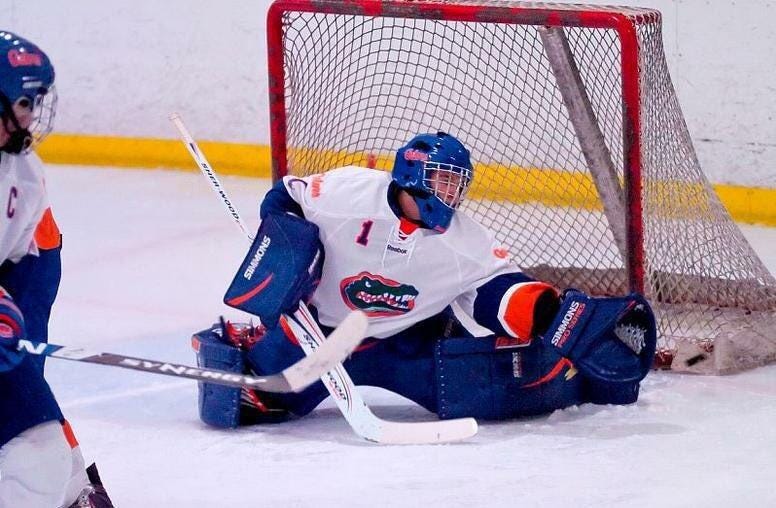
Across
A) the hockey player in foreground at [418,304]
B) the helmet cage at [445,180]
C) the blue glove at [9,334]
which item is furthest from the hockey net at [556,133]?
the blue glove at [9,334]

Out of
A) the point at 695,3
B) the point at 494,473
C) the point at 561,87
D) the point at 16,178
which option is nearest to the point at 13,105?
the point at 16,178

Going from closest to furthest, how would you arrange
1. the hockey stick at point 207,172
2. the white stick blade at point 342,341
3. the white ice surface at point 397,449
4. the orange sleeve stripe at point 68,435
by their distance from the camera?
1. the white stick blade at point 342,341
2. the orange sleeve stripe at point 68,435
3. the white ice surface at point 397,449
4. the hockey stick at point 207,172

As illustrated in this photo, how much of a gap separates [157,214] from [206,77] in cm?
79

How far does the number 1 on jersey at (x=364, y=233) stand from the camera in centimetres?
331

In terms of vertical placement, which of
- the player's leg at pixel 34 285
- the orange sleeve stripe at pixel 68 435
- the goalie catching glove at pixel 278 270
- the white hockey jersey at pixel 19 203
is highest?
the white hockey jersey at pixel 19 203

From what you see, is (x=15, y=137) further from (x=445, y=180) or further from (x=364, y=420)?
(x=364, y=420)

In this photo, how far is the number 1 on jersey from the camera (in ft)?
10.9

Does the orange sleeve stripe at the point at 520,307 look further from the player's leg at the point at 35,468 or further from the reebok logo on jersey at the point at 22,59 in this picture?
the reebok logo on jersey at the point at 22,59

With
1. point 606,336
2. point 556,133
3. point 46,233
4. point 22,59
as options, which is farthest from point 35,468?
point 556,133

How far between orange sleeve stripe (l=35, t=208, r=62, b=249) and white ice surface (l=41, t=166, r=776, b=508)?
708mm

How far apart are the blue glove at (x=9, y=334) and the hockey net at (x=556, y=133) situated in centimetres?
174

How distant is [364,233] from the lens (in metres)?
3.31

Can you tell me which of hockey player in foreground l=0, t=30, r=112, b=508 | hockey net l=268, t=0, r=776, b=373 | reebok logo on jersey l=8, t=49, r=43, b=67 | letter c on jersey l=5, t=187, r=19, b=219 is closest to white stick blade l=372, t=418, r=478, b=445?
hockey net l=268, t=0, r=776, b=373

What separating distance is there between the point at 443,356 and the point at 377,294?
0.19 meters
